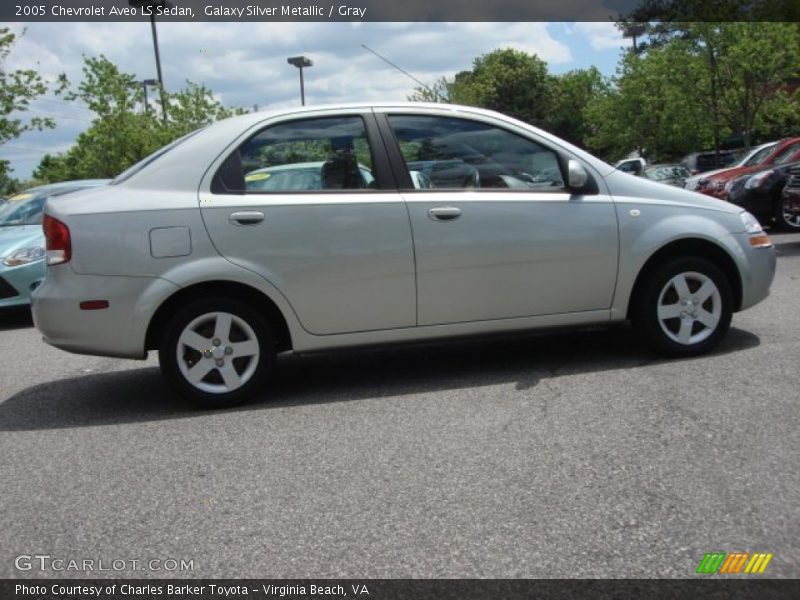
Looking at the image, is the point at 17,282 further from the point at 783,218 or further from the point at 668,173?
the point at 668,173

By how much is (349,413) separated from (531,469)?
4.49ft

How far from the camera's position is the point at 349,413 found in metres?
4.68

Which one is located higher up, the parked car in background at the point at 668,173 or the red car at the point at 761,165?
the red car at the point at 761,165

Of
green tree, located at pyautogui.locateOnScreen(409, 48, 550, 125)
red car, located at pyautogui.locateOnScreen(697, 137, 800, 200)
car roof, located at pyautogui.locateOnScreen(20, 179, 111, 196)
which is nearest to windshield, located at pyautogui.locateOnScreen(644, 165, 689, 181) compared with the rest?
red car, located at pyautogui.locateOnScreen(697, 137, 800, 200)

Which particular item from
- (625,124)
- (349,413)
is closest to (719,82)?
(625,124)

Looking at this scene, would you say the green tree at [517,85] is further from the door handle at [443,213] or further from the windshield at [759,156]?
the door handle at [443,213]

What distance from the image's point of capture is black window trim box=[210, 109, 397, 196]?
15.8ft

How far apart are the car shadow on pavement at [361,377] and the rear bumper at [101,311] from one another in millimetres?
469

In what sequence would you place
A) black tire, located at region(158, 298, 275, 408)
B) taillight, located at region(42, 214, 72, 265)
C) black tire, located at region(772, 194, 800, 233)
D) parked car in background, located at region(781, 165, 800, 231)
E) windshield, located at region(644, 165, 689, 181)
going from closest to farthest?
taillight, located at region(42, 214, 72, 265)
black tire, located at region(158, 298, 275, 408)
parked car in background, located at region(781, 165, 800, 231)
black tire, located at region(772, 194, 800, 233)
windshield, located at region(644, 165, 689, 181)

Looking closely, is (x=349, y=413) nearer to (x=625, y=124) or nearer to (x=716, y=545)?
(x=716, y=545)

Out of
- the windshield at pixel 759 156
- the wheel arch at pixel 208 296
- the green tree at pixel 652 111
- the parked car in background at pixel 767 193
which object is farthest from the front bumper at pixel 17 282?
the green tree at pixel 652 111

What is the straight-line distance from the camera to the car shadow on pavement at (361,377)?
16.5ft

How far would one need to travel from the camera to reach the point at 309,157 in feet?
16.5

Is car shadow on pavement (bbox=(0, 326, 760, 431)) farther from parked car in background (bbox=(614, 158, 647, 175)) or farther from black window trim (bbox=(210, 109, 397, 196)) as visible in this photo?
parked car in background (bbox=(614, 158, 647, 175))
